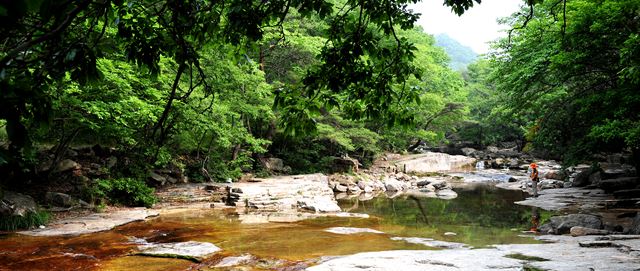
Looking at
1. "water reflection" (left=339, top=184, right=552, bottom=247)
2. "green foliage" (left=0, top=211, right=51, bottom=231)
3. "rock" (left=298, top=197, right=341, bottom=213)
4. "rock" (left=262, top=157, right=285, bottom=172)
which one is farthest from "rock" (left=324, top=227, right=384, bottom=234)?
"rock" (left=262, top=157, right=285, bottom=172)

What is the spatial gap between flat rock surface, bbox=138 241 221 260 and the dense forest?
2142 mm

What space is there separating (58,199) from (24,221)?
2.27 m

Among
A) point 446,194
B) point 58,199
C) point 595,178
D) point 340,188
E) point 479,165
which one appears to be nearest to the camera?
point 58,199

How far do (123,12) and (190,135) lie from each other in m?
14.5

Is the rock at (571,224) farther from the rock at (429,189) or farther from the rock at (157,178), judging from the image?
the rock at (157,178)

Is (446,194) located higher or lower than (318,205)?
lower

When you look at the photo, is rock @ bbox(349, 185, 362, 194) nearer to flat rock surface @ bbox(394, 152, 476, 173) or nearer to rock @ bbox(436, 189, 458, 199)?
rock @ bbox(436, 189, 458, 199)

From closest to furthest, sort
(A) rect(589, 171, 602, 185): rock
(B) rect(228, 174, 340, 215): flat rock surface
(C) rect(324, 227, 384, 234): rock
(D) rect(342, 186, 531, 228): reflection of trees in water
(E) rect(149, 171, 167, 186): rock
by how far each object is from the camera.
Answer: (C) rect(324, 227, 384, 234): rock, (D) rect(342, 186, 531, 228): reflection of trees in water, (B) rect(228, 174, 340, 215): flat rock surface, (E) rect(149, 171, 167, 186): rock, (A) rect(589, 171, 602, 185): rock

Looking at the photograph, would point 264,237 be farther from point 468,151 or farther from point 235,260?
point 468,151

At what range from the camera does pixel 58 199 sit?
12156 millimetres

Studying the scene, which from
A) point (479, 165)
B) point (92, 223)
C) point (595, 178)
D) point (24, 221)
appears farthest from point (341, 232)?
point (479, 165)

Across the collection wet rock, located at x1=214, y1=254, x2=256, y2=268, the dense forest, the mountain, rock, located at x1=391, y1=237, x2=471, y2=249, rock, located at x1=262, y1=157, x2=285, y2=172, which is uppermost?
the mountain

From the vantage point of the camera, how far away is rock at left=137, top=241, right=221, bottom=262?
7.59 meters

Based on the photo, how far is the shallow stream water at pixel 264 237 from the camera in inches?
286
